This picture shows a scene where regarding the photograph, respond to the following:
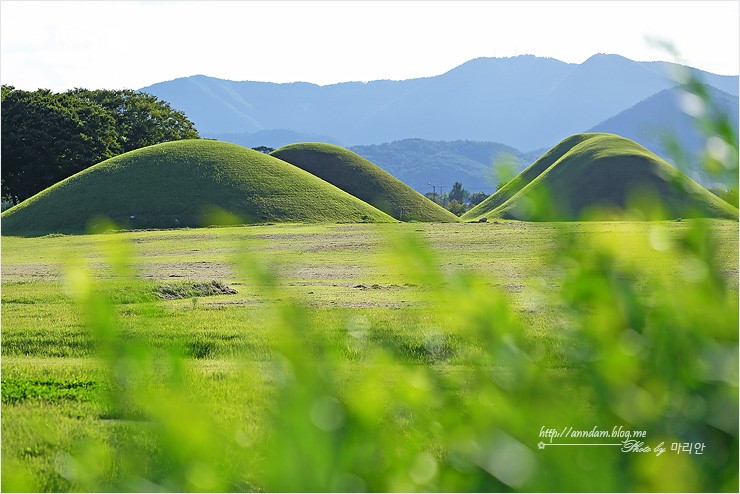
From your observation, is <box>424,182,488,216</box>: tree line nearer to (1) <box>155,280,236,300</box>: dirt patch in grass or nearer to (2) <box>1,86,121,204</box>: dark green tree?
(2) <box>1,86,121,204</box>: dark green tree

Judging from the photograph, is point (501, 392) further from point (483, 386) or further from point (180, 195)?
point (180, 195)

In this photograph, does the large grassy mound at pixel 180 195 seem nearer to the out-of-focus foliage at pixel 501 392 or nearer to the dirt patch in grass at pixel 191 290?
the dirt patch in grass at pixel 191 290

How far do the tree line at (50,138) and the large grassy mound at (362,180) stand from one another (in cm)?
2682

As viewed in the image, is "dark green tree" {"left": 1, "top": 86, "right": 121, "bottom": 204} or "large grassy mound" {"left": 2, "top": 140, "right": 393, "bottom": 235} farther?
"dark green tree" {"left": 1, "top": 86, "right": 121, "bottom": 204}

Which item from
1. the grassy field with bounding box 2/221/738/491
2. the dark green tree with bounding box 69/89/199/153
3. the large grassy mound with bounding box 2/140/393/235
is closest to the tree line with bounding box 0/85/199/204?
the dark green tree with bounding box 69/89/199/153

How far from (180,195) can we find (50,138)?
52.8 feet

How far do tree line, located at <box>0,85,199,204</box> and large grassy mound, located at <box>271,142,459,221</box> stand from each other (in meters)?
26.8

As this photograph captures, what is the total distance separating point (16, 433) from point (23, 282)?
18195mm

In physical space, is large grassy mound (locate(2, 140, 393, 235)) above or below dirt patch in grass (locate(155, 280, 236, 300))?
above

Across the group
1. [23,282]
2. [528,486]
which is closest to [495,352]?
[528,486]

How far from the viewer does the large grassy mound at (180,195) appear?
218ft

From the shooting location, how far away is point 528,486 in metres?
1.48

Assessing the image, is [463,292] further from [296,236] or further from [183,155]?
[183,155]

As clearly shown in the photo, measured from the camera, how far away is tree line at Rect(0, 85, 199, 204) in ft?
251
